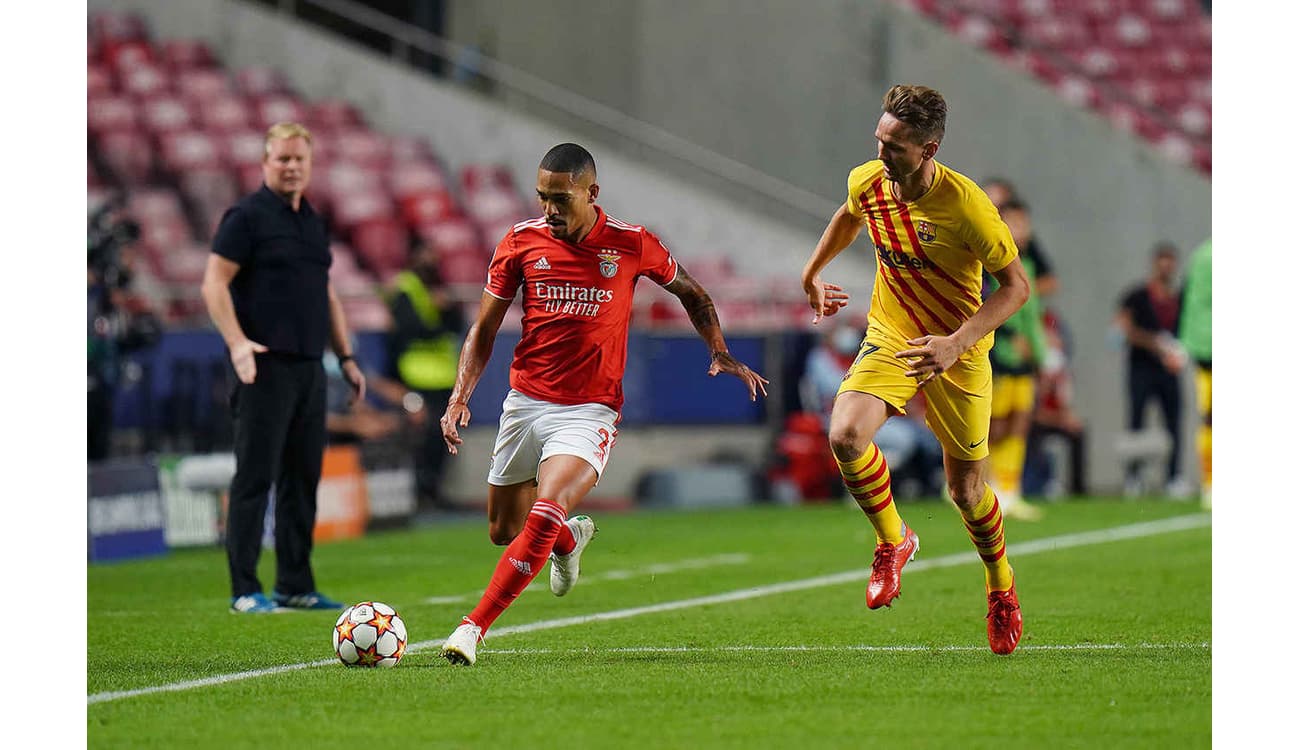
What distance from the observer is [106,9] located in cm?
2159

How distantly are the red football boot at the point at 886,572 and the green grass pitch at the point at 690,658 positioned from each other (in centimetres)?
20

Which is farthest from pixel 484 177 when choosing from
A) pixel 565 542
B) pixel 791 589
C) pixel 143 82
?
pixel 565 542

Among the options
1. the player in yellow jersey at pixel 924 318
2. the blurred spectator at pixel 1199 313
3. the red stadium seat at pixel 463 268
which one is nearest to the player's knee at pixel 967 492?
the player in yellow jersey at pixel 924 318

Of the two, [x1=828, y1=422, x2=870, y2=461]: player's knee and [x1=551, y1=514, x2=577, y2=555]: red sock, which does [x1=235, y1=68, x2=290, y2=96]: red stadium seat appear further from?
[x1=828, y1=422, x2=870, y2=461]: player's knee

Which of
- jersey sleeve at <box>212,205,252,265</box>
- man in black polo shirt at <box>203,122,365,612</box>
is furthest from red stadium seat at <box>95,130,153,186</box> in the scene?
jersey sleeve at <box>212,205,252,265</box>

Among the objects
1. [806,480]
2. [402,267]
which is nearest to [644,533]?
[806,480]

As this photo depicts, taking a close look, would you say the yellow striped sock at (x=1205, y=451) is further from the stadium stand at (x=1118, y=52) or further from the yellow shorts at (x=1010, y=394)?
the stadium stand at (x=1118, y=52)

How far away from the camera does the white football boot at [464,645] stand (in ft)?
23.1

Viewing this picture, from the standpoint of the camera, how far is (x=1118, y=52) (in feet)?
81.0

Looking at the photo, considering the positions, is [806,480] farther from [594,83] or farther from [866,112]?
[594,83]

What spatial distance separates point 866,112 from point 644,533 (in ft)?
25.3

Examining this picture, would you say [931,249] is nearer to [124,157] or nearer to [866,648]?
[866,648]

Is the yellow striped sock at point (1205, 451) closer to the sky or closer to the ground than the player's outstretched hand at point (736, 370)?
closer to the ground

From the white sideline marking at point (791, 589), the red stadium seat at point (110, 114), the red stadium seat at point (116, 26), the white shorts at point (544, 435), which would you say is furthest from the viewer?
the red stadium seat at point (116, 26)
